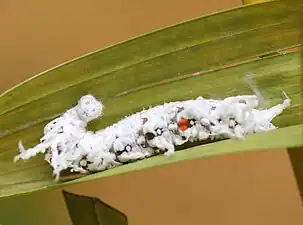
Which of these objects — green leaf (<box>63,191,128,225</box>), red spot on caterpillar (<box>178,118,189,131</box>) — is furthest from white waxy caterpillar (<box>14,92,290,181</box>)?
green leaf (<box>63,191,128,225</box>)

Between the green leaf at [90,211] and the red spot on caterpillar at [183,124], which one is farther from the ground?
the red spot on caterpillar at [183,124]

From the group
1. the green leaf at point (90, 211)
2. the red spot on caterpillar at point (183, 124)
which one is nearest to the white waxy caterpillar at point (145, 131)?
the red spot on caterpillar at point (183, 124)

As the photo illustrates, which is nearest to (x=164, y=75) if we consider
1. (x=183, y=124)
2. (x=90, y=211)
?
(x=183, y=124)

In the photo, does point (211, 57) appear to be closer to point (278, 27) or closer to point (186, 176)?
point (278, 27)

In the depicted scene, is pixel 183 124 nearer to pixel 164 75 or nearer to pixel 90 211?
pixel 164 75

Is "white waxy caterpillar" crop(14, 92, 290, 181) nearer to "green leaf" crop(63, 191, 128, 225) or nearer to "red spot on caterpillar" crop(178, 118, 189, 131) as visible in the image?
"red spot on caterpillar" crop(178, 118, 189, 131)

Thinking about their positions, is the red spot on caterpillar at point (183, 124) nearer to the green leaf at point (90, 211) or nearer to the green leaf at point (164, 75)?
the green leaf at point (164, 75)

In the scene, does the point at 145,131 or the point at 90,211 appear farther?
the point at 90,211

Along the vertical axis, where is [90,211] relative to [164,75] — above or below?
below

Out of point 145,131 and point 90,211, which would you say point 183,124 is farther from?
point 90,211
